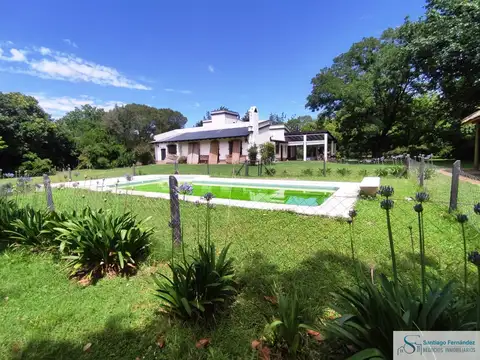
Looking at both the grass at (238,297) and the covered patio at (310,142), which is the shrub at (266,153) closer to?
the covered patio at (310,142)

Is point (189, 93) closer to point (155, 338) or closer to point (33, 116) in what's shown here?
point (33, 116)

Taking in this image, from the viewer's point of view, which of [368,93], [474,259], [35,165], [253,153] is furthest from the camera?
[368,93]

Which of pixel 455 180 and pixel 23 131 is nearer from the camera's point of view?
pixel 455 180

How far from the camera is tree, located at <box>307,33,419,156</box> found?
22812 millimetres

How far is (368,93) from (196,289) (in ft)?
85.9

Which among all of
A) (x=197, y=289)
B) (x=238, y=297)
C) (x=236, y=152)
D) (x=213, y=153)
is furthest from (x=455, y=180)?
(x=213, y=153)

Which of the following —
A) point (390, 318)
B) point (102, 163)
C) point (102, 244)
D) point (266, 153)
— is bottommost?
point (102, 244)

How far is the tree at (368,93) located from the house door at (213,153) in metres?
12.3

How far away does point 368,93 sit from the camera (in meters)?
23.8

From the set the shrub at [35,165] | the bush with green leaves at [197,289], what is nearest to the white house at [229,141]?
the shrub at [35,165]

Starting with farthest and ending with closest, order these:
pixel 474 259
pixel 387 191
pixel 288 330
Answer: pixel 288 330 < pixel 387 191 < pixel 474 259

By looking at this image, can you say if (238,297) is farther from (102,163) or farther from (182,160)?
(102,163)

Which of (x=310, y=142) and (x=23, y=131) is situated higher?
(x=23, y=131)

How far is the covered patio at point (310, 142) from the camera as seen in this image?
27438 millimetres
